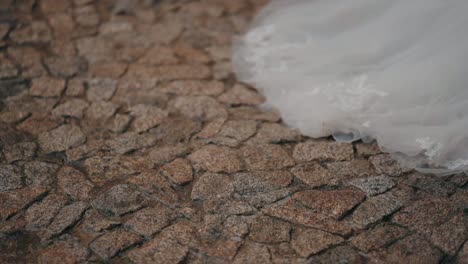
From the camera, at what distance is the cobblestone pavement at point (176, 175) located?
268 cm

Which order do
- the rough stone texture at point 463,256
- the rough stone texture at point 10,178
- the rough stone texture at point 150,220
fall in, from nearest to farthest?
the rough stone texture at point 463,256, the rough stone texture at point 150,220, the rough stone texture at point 10,178

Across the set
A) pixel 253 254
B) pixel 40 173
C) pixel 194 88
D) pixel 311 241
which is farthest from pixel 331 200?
pixel 40 173

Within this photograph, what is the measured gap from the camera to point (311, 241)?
2686 mm

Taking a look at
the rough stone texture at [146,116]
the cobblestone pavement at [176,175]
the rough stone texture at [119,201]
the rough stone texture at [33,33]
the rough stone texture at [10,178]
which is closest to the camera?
the cobblestone pavement at [176,175]

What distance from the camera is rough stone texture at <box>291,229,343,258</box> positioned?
2633 mm

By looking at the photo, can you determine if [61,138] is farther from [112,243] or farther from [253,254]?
[253,254]

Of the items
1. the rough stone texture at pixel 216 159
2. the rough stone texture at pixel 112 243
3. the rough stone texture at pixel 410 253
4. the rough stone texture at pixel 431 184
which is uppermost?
the rough stone texture at pixel 431 184

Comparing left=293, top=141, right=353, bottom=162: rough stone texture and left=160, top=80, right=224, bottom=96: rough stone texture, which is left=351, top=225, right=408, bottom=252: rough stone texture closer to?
left=293, top=141, right=353, bottom=162: rough stone texture

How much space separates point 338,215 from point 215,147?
94 cm

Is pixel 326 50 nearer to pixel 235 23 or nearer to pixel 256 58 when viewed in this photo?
pixel 256 58

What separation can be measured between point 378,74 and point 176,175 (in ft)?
4.80

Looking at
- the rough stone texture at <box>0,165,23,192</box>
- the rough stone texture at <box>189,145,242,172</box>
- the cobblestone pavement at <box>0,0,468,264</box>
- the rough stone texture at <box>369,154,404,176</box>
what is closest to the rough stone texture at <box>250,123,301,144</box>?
the cobblestone pavement at <box>0,0,468,264</box>

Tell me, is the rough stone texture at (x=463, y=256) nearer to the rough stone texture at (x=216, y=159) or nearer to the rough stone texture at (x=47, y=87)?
the rough stone texture at (x=216, y=159)

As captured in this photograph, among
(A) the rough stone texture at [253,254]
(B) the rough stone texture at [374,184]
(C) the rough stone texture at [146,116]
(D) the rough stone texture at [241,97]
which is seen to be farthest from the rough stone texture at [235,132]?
(A) the rough stone texture at [253,254]
